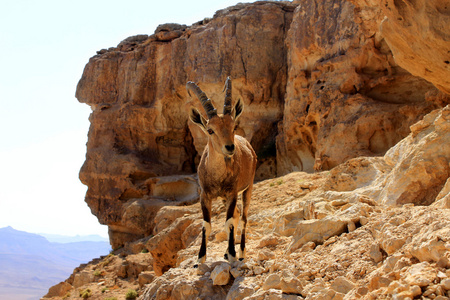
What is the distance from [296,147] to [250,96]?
17.3 ft

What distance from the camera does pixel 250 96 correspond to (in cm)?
2462

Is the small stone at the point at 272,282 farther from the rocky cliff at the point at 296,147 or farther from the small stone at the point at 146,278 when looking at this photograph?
the small stone at the point at 146,278

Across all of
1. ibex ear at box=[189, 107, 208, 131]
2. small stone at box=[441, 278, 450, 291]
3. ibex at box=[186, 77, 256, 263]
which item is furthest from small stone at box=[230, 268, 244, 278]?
small stone at box=[441, 278, 450, 291]

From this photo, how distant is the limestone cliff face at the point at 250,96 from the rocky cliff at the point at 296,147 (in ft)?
0.25

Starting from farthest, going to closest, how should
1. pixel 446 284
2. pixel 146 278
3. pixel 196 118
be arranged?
pixel 146 278 → pixel 196 118 → pixel 446 284

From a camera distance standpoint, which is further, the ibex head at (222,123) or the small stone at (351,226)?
the ibex head at (222,123)

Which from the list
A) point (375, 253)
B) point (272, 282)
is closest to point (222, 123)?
point (272, 282)

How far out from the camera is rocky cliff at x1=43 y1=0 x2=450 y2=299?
444 cm

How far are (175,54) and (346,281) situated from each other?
25.5m

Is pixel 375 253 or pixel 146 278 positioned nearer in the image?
pixel 375 253

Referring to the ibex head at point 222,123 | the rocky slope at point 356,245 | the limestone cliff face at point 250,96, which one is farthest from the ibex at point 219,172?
the limestone cliff face at point 250,96

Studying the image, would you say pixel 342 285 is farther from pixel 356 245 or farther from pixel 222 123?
pixel 222 123

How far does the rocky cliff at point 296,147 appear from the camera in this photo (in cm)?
444

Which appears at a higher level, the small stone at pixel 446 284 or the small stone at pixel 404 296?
the small stone at pixel 446 284
